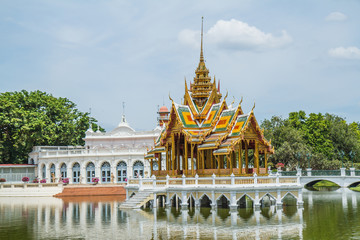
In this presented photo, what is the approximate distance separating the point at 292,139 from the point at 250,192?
2942 cm

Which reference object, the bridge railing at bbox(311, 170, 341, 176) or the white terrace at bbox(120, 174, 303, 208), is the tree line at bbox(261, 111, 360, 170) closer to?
the bridge railing at bbox(311, 170, 341, 176)

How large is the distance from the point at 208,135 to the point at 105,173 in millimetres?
25588

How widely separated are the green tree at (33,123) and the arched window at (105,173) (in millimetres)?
8234

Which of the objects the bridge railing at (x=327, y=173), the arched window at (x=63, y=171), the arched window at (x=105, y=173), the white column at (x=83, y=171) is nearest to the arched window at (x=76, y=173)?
the white column at (x=83, y=171)

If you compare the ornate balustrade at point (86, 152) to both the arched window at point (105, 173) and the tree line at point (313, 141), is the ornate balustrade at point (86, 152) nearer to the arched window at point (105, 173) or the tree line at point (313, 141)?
the arched window at point (105, 173)

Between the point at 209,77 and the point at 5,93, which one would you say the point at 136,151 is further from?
the point at 209,77

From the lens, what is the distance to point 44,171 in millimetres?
53625

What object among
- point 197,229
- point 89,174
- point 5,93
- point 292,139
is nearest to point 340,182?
point 292,139

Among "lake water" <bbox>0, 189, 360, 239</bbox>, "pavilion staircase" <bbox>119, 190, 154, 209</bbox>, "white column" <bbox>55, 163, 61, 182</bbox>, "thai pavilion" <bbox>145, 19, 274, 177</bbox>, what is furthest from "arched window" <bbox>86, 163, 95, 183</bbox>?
"pavilion staircase" <bbox>119, 190, 154, 209</bbox>

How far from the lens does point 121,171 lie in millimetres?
50625

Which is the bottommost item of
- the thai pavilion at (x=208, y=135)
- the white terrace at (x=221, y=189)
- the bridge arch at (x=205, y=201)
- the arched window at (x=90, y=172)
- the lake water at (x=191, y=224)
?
the lake water at (x=191, y=224)

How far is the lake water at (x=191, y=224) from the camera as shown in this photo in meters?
17.6

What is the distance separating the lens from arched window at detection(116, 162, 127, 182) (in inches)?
1991

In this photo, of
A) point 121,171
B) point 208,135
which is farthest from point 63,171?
point 208,135
